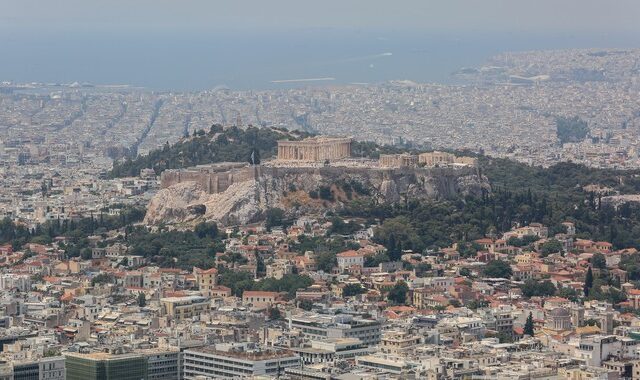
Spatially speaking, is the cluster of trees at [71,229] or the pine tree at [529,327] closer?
the pine tree at [529,327]

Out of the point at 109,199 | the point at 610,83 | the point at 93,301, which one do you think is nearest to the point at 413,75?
the point at 610,83

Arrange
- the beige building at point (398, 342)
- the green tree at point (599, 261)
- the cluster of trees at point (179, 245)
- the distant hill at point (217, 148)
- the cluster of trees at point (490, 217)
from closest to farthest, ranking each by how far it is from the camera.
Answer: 1. the beige building at point (398, 342)
2. the green tree at point (599, 261)
3. the cluster of trees at point (179, 245)
4. the cluster of trees at point (490, 217)
5. the distant hill at point (217, 148)

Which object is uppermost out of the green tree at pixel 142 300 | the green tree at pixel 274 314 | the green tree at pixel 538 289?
the green tree at pixel 274 314

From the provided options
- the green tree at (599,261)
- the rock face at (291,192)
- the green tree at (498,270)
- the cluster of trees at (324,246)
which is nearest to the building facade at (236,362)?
the green tree at (498,270)

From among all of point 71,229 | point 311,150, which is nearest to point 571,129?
point 311,150

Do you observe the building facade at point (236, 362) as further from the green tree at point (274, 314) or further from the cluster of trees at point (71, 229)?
the cluster of trees at point (71, 229)

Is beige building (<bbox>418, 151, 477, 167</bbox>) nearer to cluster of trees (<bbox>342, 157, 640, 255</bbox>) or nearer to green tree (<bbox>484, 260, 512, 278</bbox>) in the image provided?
cluster of trees (<bbox>342, 157, 640, 255</bbox>)

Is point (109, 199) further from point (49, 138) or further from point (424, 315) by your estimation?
point (49, 138)

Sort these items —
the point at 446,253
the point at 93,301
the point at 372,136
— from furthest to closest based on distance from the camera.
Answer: the point at 372,136 → the point at 446,253 → the point at 93,301
